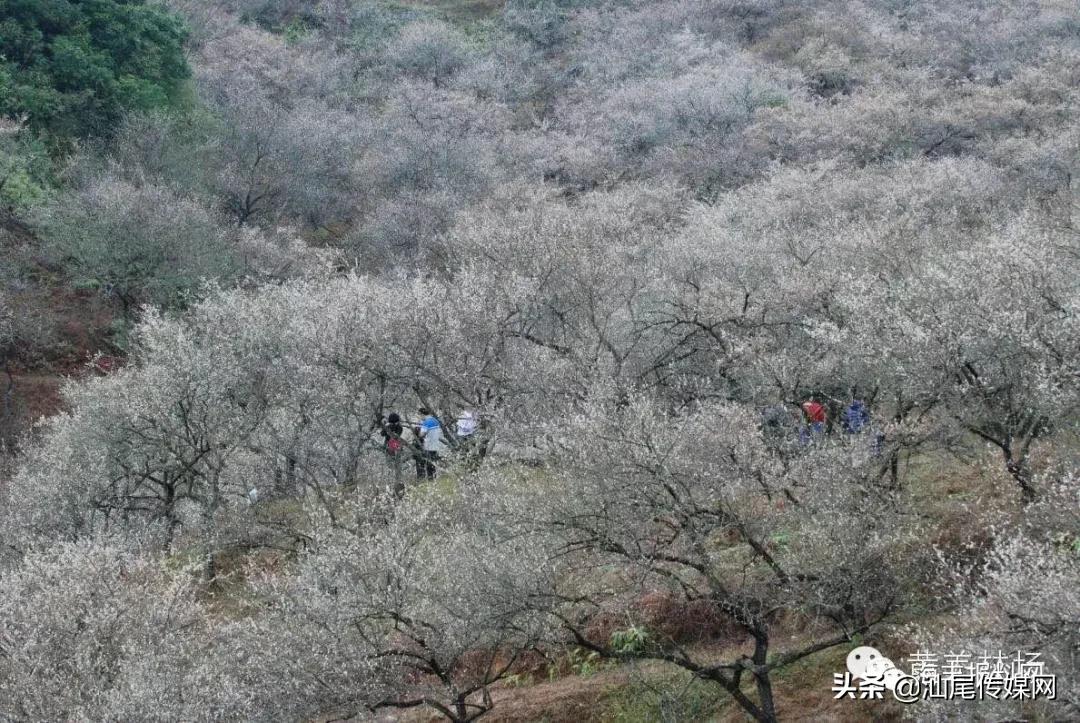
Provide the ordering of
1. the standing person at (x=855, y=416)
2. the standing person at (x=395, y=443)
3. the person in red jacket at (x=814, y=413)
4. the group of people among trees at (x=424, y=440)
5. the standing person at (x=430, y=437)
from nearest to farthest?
the standing person at (x=855, y=416), the person in red jacket at (x=814, y=413), the group of people among trees at (x=424, y=440), the standing person at (x=395, y=443), the standing person at (x=430, y=437)

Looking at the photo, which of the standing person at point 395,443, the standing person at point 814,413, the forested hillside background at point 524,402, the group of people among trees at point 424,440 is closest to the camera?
the forested hillside background at point 524,402

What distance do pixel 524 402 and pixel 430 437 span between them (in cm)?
225

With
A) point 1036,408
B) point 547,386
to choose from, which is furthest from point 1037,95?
point 1036,408

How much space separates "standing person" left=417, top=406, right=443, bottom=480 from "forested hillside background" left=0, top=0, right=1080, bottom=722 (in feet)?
1.18

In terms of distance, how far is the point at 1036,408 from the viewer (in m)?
12.8

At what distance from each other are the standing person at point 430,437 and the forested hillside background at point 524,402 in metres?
0.36

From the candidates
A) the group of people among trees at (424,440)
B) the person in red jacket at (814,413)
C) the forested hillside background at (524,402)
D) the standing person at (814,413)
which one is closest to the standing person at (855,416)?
the standing person at (814,413)

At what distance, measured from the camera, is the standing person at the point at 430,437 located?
70.9 ft

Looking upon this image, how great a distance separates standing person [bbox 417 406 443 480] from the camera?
21625 millimetres

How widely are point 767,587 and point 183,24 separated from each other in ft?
142

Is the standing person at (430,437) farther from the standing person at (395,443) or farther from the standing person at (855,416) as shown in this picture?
the standing person at (855,416)

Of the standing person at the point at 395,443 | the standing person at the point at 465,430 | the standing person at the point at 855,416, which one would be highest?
the standing person at the point at 855,416

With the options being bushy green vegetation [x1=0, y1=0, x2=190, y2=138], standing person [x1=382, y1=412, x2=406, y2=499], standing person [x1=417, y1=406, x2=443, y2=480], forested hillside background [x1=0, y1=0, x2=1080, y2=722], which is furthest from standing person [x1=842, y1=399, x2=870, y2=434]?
bushy green vegetation [x1=0, y1=0, x2=190, y2=138]

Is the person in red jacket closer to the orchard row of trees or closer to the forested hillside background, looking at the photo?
the forested hillside background
